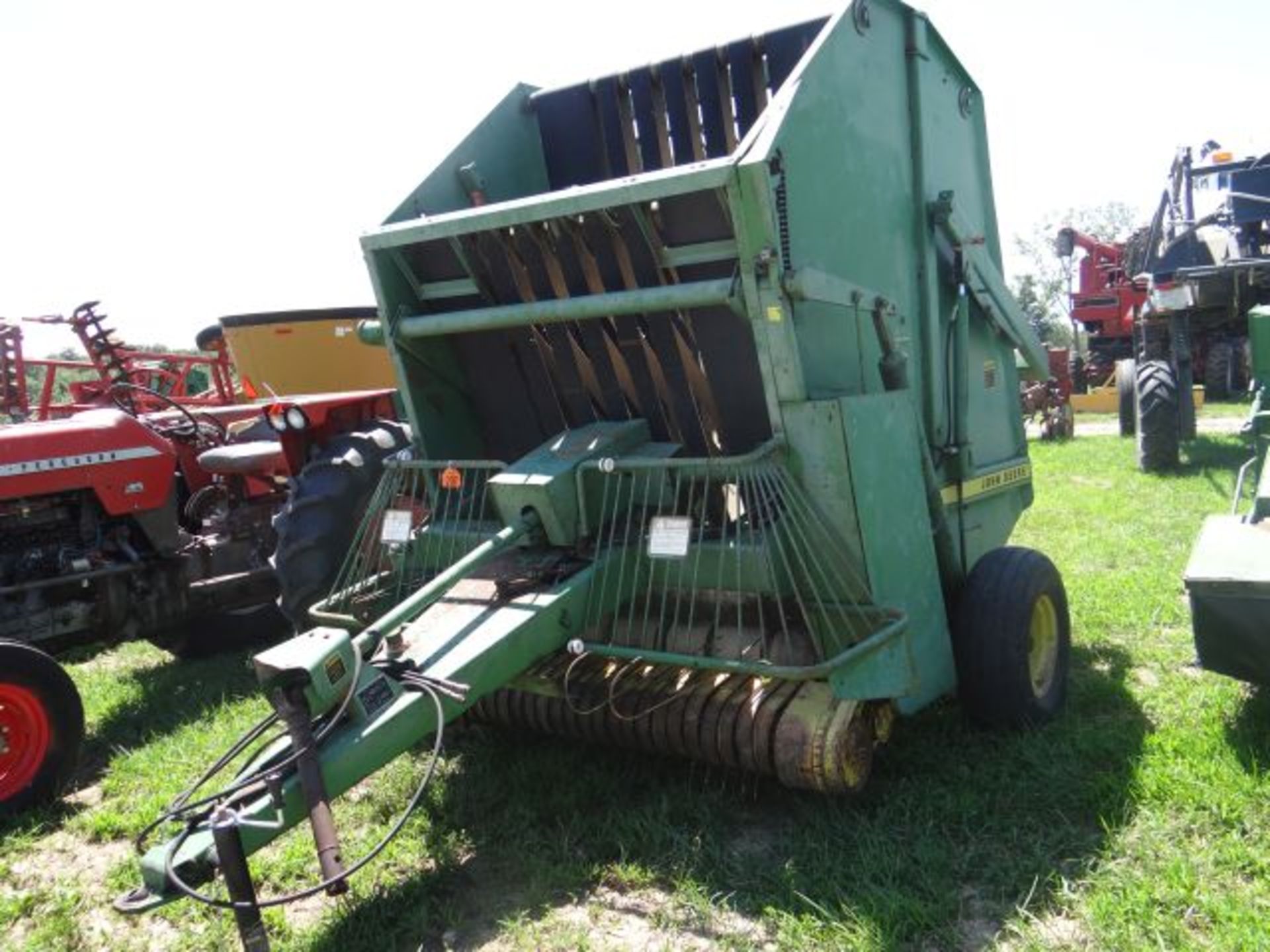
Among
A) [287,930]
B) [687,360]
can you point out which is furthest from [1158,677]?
[287,930]

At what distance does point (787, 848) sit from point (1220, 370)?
44.6 ft

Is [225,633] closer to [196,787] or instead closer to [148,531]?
[148,531]

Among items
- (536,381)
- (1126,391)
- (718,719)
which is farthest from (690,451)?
(1126,391)

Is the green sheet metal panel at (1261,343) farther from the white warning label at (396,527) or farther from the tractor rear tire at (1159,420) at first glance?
the white warning label at (396,527)

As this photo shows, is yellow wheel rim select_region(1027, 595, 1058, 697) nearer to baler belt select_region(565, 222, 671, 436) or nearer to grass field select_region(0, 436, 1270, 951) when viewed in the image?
grass field select_region(0, 436, 1270, 951)

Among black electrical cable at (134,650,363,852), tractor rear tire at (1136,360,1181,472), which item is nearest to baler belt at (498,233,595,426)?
black electrical cable at (134,650,363,852)

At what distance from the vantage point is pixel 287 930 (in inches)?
104

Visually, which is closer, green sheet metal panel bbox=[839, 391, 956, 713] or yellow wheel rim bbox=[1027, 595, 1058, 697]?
green sheet metal panel bbox=[839, 391, 956, 713]

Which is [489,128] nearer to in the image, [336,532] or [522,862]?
[336,532]

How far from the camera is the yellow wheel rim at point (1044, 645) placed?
11.5ft

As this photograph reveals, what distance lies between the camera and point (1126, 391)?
1048 cm

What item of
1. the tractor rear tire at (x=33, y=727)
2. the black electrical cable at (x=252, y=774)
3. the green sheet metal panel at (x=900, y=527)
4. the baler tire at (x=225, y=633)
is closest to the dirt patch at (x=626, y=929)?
the black electrical cable at (x=252, y=774)

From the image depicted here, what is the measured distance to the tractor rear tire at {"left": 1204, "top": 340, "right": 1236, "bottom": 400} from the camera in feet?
44.4

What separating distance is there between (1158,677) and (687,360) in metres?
2.23
